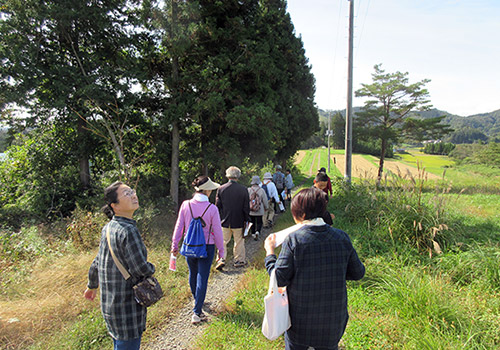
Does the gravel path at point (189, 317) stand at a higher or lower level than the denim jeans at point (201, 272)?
lower

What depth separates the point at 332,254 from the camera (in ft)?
6.68

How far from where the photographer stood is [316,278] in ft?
6.66

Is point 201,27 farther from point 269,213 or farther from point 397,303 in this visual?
point 397,303

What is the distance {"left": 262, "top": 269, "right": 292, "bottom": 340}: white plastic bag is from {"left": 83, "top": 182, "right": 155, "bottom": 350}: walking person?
41.8 inches

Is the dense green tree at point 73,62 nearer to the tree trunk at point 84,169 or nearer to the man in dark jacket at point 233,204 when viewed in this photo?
the tree trunk at point 84,169

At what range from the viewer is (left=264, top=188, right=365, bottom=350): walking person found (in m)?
2.02

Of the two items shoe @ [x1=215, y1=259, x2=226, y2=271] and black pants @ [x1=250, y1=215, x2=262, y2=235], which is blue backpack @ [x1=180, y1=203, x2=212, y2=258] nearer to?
shoe @ [x1=215, y1=259, x2=226, y2=271]

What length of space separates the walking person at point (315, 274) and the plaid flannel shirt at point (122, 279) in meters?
1.21

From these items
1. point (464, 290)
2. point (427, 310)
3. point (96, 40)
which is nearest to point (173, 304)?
point (427, 310)

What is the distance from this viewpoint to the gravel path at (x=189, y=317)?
3.57 metres

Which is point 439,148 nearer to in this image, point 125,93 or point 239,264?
point 125,93

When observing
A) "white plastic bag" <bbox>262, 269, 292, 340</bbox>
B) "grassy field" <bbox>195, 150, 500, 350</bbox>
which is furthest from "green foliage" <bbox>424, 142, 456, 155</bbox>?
"white plastic bag" <bbox>262, 269, 292, 340</bbox>

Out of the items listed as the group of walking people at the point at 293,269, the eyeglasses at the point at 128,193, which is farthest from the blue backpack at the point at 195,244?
the eyeglasses at the point at 128,193

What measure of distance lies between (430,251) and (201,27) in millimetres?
9919
